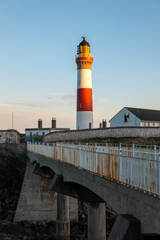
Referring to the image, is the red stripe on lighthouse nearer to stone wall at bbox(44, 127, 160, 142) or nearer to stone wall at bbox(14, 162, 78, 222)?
stone wall at bbox(44, 127, 160, 142)

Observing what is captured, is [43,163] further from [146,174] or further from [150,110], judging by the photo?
[150,110]

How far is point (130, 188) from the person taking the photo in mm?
7738

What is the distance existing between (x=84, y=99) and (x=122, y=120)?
798 cm

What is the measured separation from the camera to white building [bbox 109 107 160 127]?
47703 mm

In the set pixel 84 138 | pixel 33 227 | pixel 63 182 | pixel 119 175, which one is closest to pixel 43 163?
pixel 63 182

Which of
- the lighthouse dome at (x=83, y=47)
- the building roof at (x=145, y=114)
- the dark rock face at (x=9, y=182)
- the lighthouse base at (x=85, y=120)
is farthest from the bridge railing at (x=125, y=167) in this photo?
the lighthouse dome at (x=83, y=47)

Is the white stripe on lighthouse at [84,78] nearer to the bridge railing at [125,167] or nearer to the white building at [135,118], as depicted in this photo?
the white building at [135,118]

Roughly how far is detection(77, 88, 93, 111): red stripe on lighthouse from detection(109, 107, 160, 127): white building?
636 cm

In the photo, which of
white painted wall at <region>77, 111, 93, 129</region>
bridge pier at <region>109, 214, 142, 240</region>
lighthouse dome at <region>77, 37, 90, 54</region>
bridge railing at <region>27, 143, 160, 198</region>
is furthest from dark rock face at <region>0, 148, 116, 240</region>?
lighthouse dome at <region>77, 37, 90, 54</region>

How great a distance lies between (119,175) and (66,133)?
1424 inches

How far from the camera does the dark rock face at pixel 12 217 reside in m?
23.5

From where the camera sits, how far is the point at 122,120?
1981 inches

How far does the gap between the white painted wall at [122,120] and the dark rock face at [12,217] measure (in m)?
20.9

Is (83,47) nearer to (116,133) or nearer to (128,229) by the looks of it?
(116,133)
